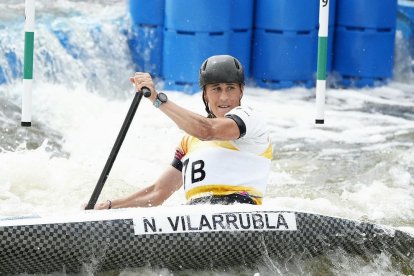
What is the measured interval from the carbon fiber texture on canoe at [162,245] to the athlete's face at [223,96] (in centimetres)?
58

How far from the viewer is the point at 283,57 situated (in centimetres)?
1042

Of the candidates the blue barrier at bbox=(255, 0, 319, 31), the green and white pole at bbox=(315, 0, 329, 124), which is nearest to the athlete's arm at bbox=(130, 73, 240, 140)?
the green and white pole at bbox=(315, 0, 329, 124)

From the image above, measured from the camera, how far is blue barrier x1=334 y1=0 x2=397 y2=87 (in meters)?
10.8

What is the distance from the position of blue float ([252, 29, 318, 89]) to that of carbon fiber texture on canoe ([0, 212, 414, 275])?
219 inches

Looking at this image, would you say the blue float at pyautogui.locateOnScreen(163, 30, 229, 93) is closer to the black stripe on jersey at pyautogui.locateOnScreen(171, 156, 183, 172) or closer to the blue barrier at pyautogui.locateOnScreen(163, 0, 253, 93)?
→ the blue barrier at pyautogui.locateOnScreen(163, 0, 253, 93)

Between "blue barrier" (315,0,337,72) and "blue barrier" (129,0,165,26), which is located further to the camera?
"blue barrier" (315,0,337,72)

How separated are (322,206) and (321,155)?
1.80 metres

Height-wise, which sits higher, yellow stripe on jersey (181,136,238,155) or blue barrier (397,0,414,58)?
blue barrier (397,0,414,58)

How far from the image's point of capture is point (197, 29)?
9859 mm

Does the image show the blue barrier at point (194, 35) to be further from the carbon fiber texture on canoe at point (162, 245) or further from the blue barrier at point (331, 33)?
the carbon fiber texture on canoe at point (162, 245)

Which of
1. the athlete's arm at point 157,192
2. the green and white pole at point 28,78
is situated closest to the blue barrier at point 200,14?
the green and white pole at point 28,78

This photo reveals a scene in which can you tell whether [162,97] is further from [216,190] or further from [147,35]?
[147,35]

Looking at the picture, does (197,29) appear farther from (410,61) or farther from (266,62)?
(410,61)

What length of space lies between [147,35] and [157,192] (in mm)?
5379
